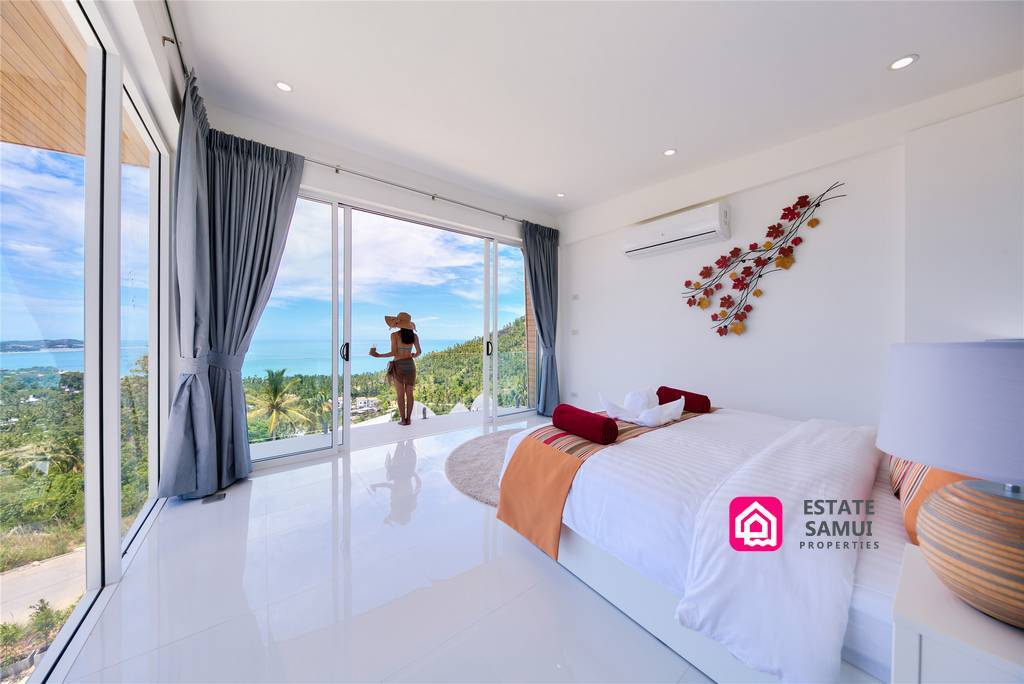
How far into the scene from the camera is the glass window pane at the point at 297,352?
114 inches

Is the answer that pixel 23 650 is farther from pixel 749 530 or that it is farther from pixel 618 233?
pixel 618 233

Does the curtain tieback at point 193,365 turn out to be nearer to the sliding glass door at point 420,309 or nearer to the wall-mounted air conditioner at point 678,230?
the sliding glass door at point 420,309

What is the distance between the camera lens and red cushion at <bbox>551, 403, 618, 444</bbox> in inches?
66.1

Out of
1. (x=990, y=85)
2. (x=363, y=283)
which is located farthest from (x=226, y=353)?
(x=990, y=85)

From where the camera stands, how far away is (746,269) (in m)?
3.19

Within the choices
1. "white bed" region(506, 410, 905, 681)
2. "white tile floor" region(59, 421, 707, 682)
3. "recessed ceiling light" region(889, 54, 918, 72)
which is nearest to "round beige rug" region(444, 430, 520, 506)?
"white tile floor" region(59, 421, 707, 682)

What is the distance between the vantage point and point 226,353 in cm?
251

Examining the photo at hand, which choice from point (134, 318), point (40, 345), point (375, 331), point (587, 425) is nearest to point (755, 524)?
point (587, 425)

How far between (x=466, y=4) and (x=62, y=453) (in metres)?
2.52

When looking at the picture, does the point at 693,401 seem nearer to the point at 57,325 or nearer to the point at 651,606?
the point at 651,606

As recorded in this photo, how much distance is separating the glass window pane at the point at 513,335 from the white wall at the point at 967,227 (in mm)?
3399

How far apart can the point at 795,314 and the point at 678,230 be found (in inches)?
49.0

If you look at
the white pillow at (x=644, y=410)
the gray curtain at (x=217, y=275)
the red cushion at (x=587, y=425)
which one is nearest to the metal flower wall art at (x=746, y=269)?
the white pillow at (x=644, y=410)

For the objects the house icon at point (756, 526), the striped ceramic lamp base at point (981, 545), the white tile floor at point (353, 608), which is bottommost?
the white tile floor at point (353, 608)
